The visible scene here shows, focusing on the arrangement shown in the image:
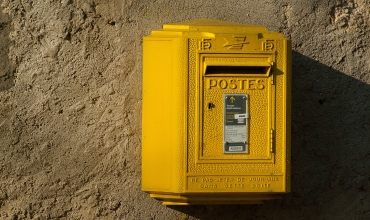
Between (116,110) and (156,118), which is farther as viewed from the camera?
Result: (116,110)

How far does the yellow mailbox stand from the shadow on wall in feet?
2.49

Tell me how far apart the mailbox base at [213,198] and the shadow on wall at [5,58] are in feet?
2.83

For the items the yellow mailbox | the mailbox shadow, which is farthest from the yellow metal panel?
the mailbox shadow

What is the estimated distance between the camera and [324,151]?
135 inches

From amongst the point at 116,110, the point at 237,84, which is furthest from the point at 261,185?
the point at 116,110

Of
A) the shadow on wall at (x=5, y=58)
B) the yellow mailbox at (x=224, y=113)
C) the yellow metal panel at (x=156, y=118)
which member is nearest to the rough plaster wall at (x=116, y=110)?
the shadow on wall at (x=5, y=58)

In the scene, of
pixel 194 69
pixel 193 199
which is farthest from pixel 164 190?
pixel 194 69

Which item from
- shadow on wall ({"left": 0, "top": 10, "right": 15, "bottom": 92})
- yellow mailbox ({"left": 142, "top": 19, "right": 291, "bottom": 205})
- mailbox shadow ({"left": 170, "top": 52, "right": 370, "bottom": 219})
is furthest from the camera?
mailbox shadow ({"left": 170, "top": 52, "right": 370, "bottom": 219})

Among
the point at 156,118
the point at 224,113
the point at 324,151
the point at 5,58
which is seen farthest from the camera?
the point at 324,151

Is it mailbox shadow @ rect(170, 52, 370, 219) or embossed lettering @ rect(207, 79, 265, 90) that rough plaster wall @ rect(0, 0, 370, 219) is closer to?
mailbox shadow @ rect(170, 52, 370, 219)

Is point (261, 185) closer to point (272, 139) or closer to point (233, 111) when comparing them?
point (272, 139)

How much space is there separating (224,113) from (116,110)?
61 centimetres

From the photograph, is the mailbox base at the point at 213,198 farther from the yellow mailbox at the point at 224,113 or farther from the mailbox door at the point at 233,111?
the mailbox door at the point at 233,111

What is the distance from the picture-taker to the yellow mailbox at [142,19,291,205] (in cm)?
296
